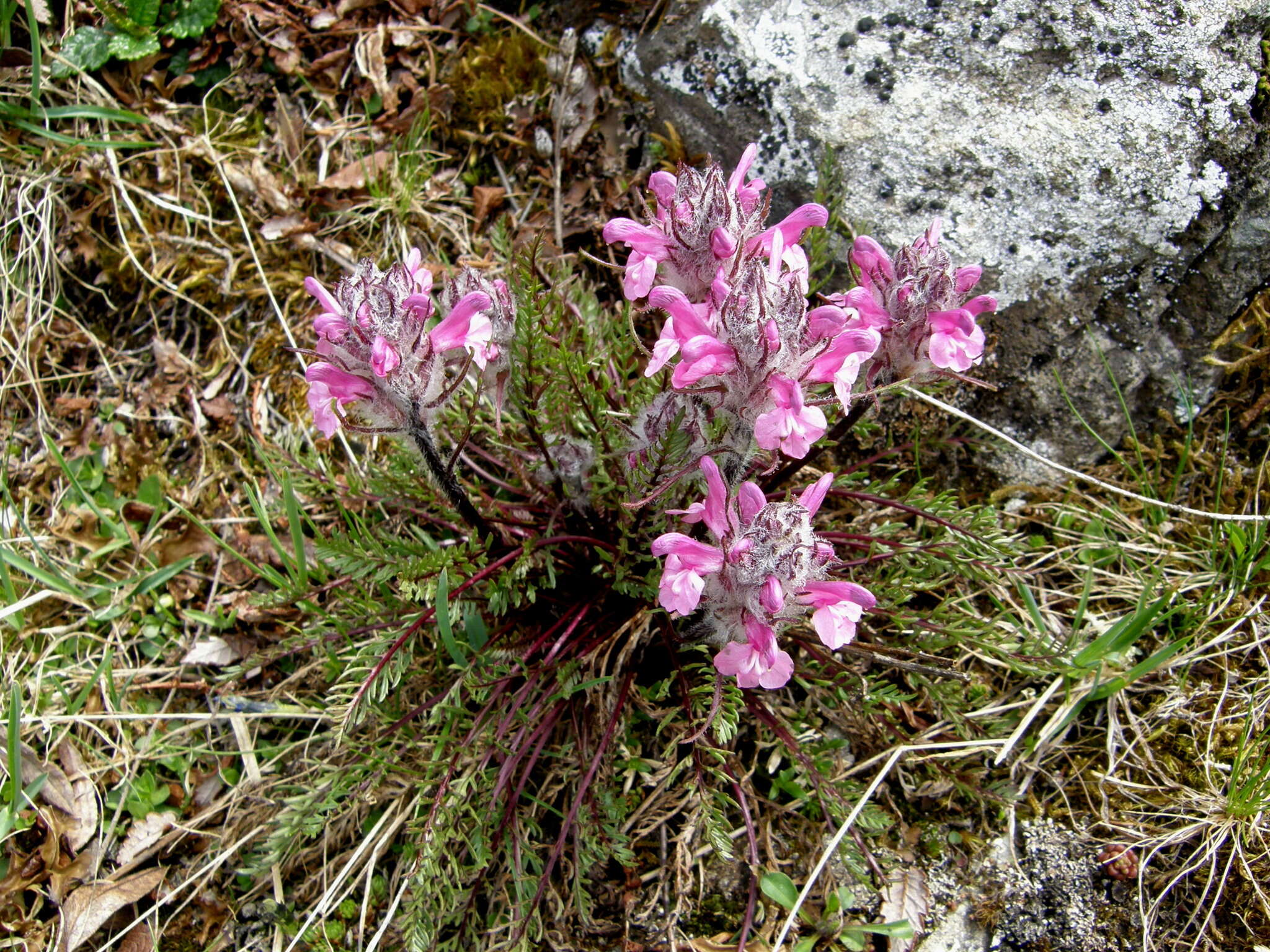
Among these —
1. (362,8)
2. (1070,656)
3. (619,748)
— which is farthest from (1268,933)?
(362,8)

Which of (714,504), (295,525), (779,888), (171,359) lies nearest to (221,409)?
(171,359)

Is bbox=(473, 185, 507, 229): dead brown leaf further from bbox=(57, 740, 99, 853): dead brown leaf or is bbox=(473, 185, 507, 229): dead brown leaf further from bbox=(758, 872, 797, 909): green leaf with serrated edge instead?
bbox=(758, 872, 797, 909): green leaf with serrated edge

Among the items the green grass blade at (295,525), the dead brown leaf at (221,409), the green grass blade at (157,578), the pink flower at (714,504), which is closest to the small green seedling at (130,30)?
the dead brown leaf at (221,409)

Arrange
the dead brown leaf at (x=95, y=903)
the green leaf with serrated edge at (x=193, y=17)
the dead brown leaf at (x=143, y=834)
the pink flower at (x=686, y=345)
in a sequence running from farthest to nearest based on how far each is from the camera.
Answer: the green leaf with serrated edge at (x=193, y=17) < the dead brown leaf at (x=143, y=834) < the dead brown leaf at (x=95, y=903) < the pink flower at (x=686, y=345)

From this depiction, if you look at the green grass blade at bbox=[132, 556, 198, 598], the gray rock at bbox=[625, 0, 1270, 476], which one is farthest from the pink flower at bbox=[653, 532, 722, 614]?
the green grass blade at bbox=[132, 556, 198, 598]

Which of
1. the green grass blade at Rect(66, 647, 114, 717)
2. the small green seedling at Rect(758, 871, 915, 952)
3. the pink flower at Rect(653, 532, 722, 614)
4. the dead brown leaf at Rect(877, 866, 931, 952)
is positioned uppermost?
the pink flower at Rect(653, 532, 722, 614)

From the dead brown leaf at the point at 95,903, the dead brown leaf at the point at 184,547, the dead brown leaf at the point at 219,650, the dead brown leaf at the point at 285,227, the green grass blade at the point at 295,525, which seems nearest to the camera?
the green grass blade at the point at 295,525

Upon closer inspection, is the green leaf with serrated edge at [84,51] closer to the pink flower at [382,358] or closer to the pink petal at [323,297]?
the pink petal at [323,297]
